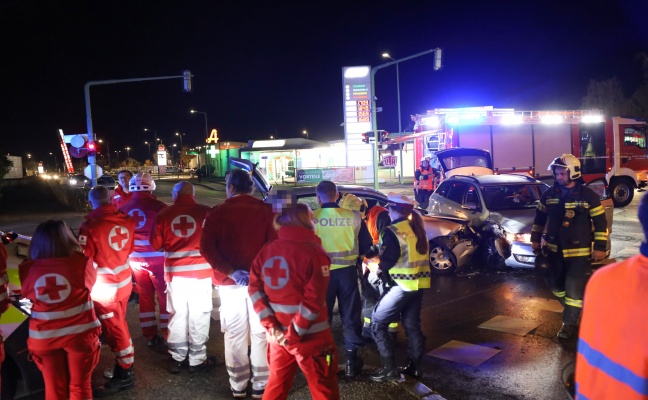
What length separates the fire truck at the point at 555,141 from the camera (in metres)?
19.0

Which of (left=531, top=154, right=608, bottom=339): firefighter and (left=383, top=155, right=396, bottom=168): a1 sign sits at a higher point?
(left=383, top=155, right=396, bottom=168): a1 sign

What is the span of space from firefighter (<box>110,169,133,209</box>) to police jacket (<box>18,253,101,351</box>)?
312 centimetres

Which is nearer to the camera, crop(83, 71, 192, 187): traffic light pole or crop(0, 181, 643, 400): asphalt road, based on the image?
crop(0, 181, 643, 400): asphalt road

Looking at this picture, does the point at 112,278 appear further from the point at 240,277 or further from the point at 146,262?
the point at 240,277

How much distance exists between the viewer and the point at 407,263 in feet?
15.5

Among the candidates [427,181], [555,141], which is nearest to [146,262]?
[427,181]

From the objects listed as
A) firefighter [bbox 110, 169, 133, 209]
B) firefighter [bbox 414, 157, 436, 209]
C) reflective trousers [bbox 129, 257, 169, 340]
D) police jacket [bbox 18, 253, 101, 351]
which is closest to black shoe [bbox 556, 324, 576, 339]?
reflective trousers [bbox 129, 257, 169, 340]

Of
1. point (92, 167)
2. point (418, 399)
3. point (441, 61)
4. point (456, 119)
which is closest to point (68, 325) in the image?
Answer: point (418, 399)

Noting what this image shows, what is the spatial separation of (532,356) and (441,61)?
17415mm

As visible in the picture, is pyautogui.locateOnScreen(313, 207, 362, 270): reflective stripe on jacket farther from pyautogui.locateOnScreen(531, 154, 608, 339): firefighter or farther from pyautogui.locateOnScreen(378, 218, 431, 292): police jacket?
pyautogui.locateOnScreen(531, 154, 608, 339): firefighter

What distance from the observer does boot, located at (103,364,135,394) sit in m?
4.73

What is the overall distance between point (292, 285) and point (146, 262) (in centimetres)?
304

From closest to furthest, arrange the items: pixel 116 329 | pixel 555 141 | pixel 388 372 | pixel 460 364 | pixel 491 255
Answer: pixel 116 329
pixel 388 372
pixel 460 364
pixel 491 255
pixel 555 141

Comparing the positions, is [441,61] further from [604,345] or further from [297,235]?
[604,345]
